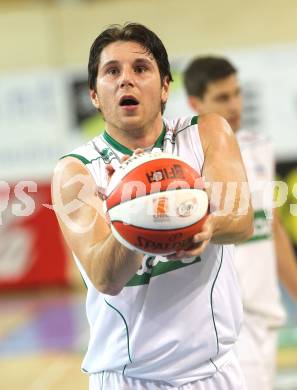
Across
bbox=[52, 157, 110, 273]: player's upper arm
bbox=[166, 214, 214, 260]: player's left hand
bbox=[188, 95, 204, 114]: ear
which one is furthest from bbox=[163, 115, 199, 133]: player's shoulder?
bbox=[188, 95, 204, 114]: ear

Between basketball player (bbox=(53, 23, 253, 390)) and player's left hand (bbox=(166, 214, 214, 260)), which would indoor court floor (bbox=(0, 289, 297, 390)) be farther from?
player's left hand (bbox=(166, 214, 214, 260))

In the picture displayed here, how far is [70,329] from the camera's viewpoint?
8781mm

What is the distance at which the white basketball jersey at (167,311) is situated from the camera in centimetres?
299

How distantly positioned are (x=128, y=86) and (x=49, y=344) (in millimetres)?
5736

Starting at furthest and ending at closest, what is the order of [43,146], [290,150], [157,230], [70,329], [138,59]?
[43,146], [290,150], [70,329], [138,59], [157,230]

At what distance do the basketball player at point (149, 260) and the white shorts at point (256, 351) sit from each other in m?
1.46

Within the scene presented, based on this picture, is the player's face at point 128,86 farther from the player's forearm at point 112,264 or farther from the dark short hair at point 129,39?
the player's forearm at point 112,264

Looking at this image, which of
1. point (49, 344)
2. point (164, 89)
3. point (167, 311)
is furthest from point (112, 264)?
point (49, 344)

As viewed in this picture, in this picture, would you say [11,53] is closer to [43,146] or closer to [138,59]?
[43,146]

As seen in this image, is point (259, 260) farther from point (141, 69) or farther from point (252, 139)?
point (141, 69)

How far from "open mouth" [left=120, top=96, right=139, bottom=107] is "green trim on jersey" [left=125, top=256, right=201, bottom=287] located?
0.59 metres

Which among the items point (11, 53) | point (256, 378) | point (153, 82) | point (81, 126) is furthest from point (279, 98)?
point (153, 82)

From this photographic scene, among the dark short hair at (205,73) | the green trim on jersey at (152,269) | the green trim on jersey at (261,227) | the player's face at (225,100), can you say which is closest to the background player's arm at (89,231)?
the green trim on jersey at (152,269)

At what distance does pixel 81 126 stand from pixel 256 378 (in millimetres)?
7266
